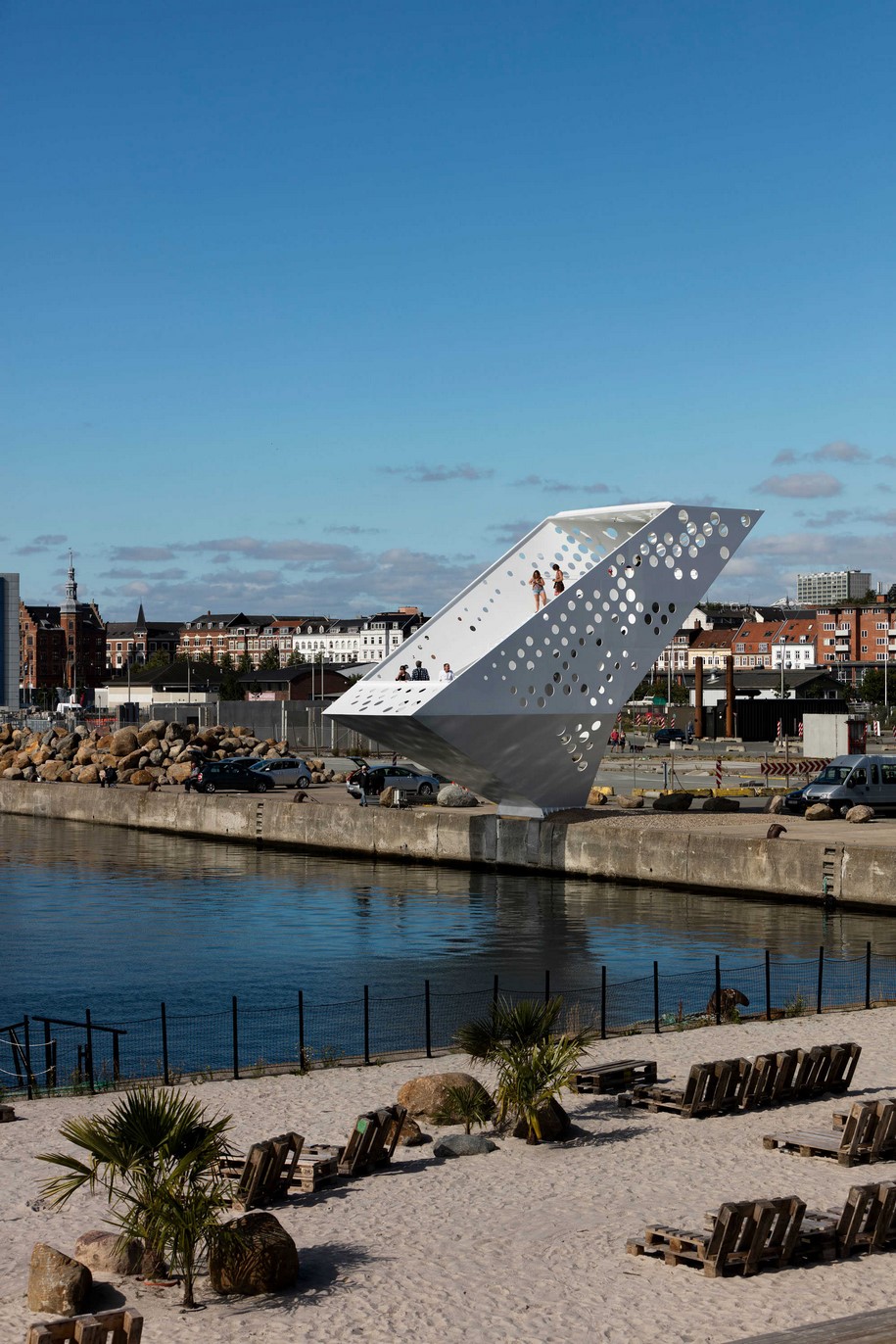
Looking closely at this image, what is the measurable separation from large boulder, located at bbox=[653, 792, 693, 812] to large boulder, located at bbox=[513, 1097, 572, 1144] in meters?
34.8

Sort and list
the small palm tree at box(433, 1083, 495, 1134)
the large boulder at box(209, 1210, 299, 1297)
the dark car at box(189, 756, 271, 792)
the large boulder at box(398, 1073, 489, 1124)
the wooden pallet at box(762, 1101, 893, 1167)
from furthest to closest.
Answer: the dark car at box(189, 756, 271, 792) < the large boulder at box(398, 1073, 489, 1124) < the small palm tree at box(433, 1083, 495, 1134) < the wooden pallet at box(762, 1101, 893, 1167) < the large boulder at box(209, 1210, 299, 1297)

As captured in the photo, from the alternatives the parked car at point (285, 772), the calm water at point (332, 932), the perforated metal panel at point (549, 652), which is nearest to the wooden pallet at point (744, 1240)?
the calm water at point (332, 932)

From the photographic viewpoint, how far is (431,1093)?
18.3 meters

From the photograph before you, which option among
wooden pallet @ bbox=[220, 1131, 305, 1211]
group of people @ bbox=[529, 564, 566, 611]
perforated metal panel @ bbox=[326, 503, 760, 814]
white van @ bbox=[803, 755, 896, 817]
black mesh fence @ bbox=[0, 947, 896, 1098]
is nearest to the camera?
wooden pallet @ bbox=[220, 1131, 305, 1211]

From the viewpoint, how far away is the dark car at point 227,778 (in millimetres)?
67688

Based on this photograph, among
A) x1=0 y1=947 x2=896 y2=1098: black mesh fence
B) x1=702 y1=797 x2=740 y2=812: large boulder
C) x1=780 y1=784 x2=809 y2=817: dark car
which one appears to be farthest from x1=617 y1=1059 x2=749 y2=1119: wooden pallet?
x1=702 y1=797 x2=740 y2=812: large boulder

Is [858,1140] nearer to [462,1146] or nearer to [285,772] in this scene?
[462,1146]

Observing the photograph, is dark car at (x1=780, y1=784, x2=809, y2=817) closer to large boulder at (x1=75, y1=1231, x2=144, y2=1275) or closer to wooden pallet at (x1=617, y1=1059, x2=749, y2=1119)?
wooden pallet at (x1=617, y1=1059, x2=749, y2=1119)

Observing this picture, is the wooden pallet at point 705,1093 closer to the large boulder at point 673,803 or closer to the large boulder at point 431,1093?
the large boulder at point 431,1093

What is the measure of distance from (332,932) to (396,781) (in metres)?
24.4

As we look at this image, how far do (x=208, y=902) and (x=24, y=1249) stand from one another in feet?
98.5

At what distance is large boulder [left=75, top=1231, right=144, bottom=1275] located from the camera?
12859 mm

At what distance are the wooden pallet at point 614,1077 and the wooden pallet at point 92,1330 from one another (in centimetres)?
944

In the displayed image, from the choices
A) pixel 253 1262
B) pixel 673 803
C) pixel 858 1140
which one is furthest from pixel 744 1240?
pixel 673 803
